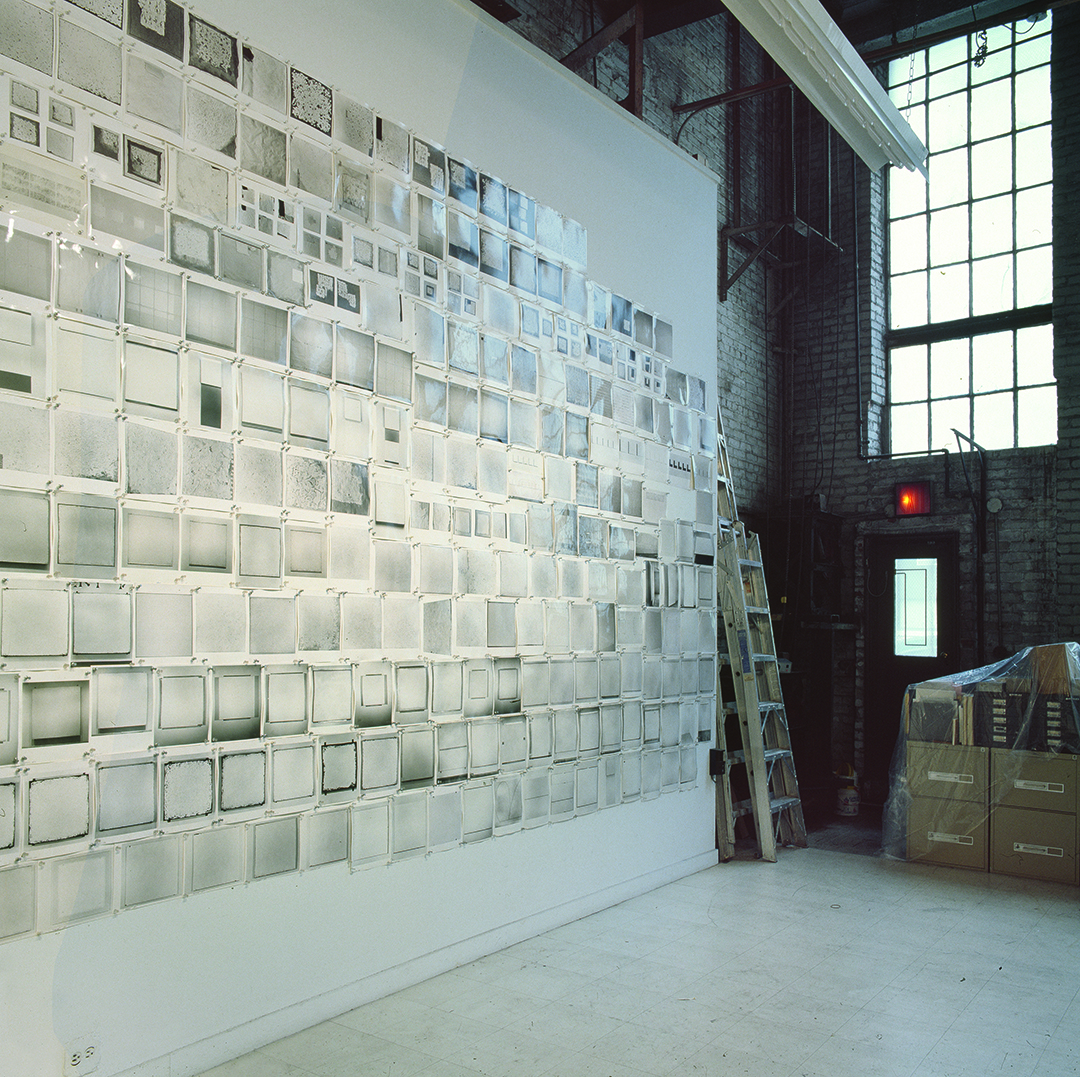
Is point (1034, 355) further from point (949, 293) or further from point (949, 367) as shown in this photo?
point (949, 293)

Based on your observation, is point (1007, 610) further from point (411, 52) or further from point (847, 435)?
point (411, 52)

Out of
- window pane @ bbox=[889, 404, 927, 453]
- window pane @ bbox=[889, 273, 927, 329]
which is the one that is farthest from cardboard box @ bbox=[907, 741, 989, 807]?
window pane @ bbox=[889, 273, 927, 329]

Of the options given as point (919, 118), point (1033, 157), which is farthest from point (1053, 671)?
point (919, 118)

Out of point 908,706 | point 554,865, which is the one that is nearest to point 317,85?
point 554,865

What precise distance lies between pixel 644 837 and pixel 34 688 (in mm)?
Result: 2907

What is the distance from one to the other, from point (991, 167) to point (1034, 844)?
14.9 ft

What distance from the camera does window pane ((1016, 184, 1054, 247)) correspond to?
20.5 ft

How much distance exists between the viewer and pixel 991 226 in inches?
256

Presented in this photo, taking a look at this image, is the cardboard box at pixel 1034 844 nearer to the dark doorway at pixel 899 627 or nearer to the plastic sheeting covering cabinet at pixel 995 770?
the plastic sheeting covering cabinet at pixel 995 770

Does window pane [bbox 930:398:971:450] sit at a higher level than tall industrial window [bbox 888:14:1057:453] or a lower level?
lower

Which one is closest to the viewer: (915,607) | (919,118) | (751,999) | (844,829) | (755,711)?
(751,999)

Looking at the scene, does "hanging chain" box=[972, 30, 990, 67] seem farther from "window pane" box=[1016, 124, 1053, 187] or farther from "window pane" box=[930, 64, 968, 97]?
"window pane" box=[1016, 124, 1053, 187]

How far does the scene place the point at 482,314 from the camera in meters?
3.48

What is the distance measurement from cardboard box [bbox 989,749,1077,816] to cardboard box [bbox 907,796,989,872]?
0.50ft
